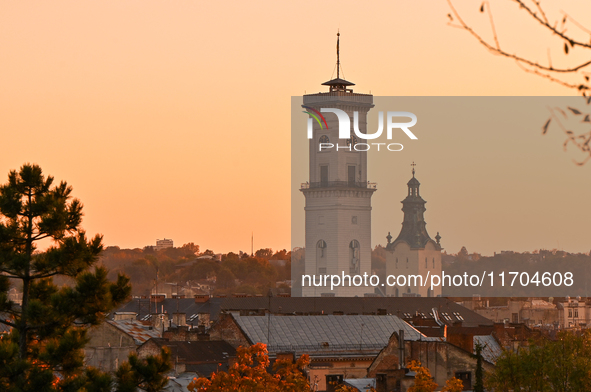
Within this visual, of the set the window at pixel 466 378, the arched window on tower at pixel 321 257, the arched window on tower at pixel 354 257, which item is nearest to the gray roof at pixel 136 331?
the window at pixel 466 378

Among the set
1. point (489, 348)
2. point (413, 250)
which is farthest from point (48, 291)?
point (413, 250)

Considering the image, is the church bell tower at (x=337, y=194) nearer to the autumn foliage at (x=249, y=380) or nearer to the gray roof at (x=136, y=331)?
the gray roof at (x=136, y=331)

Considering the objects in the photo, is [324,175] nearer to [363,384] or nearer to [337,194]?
[337,194]

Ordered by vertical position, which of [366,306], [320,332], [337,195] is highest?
[337,195]

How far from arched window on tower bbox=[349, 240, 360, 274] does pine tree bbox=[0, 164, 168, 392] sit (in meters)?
147

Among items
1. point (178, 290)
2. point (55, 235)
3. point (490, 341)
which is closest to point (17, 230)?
point (55, 235)

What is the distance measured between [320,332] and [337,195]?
122m

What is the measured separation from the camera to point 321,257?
594 ft

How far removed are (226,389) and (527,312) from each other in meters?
106

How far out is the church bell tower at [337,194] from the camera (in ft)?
592

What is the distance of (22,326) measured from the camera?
104 ft

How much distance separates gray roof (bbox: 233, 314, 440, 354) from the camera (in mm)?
60062

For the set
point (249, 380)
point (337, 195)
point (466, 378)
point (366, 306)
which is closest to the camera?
point (249, 380)

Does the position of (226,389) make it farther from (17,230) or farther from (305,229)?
(305,229)
